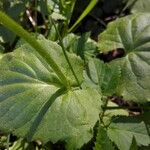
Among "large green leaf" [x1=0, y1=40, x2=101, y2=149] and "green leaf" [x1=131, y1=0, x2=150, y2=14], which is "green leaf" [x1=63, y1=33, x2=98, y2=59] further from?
"green leaf" [x1=131, y1=0, x2=150, y2=14]

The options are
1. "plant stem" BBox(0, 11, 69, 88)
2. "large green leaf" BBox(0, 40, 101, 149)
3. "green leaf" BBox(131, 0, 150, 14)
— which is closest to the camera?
"plant stem" BBox(0, 11, 69, 88)

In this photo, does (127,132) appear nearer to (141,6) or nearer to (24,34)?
(24,34)

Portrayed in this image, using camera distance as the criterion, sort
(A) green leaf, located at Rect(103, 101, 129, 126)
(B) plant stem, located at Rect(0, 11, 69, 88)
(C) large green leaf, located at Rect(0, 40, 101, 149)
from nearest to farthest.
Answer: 1. (B) plant stem, located at Rect(0, 11, 69, 88)
2. (C) large green leaf, located at Rect(0, 40, 101, 149)
3. (A) green leaf, located at Rect(103, 101, 129, 126)

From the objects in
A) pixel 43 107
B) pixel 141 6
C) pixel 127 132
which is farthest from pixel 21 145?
pixel 141 6

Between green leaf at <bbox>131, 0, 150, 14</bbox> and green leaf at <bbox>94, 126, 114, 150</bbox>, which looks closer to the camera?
green leaf at <bbox>94, 126, 114, 150</bbox>

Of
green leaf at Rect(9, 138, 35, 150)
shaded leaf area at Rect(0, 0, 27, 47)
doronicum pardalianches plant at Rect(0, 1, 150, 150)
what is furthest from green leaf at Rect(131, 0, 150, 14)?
green leaf at Rect(9, 138, 35, 150)

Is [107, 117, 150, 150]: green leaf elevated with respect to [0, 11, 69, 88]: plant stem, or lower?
lower

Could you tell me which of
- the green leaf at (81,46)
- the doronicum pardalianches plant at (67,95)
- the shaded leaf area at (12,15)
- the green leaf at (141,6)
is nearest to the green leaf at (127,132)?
the doronicum pardalianches plant at (67,95)
